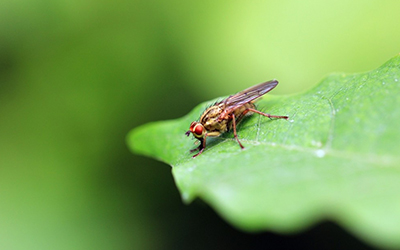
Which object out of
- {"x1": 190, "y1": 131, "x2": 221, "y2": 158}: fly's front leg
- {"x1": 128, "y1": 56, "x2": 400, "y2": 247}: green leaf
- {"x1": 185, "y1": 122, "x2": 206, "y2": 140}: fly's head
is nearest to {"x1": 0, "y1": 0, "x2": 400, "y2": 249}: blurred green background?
{"x1": 190, "y1": 131, "x2": 221, "y2": 158}: fly's front leg

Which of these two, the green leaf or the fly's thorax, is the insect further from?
the green leaf

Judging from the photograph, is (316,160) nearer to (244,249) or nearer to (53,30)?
(244,249)

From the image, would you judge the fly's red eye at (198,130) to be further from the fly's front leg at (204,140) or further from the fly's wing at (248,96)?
the fly's wing at (248,96)

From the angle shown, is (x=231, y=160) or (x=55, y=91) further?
(x=55, y=91)

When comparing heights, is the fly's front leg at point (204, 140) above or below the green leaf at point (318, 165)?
below

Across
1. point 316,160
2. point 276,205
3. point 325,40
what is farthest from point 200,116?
point 325,40

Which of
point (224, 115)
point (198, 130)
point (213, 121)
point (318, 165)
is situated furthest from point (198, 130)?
point (318, 165)

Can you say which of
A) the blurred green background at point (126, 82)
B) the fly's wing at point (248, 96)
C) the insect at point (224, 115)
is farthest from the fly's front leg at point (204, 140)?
the blurred green background at point (126, 82)
